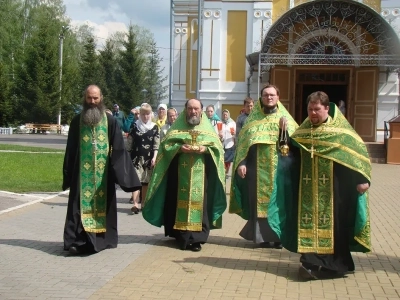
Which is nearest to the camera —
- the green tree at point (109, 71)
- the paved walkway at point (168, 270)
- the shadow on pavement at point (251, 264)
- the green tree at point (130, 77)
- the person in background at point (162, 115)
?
the paved walkway at point (168, 270)

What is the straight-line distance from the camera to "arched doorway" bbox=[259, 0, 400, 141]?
899 inches

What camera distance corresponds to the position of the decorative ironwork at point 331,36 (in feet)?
74.5

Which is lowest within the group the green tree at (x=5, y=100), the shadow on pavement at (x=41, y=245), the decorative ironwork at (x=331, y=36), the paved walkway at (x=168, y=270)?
the shadow on pavement at (x=41, y=245)

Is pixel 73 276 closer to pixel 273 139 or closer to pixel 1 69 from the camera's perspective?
pixel 273 139

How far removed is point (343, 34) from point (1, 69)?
27.4 metres

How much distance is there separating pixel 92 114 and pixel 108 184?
0.83 m

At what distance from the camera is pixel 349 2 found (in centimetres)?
2220

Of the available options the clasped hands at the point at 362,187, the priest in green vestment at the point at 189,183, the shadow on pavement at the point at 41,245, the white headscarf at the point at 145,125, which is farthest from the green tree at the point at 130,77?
the clasped hands at the point at 362,187

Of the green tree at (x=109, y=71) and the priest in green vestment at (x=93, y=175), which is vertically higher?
the green tree at (x=109, y=71)

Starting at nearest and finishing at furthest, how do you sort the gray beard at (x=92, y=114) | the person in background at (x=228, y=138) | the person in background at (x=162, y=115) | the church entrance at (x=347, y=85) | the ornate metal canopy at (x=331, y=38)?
the gray beard at (x=92, y=114)
the person in background at (x=162, y=115)
the person in background at (x=228, y=138)
the ornate metal canopy at (x=331, y=38)
the church entrance at (x=347, y=85)

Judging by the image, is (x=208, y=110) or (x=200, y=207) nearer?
(x=200, y=207)

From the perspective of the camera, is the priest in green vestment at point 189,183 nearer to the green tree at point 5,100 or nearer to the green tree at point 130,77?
the green tree at point 5,100

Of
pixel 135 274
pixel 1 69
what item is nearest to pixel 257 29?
pixel 135 274

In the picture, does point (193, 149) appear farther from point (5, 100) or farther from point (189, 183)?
point (5, 100)
